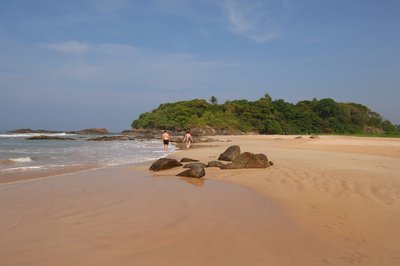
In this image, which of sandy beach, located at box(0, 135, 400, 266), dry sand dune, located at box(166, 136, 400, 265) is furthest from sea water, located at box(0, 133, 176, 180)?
dry sand dune, located at box(166, 136, 400, 265)

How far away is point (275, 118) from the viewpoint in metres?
82.1

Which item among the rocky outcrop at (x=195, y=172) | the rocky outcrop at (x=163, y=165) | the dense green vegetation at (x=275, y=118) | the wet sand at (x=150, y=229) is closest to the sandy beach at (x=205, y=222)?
the wet sand at (x=150, y=229)

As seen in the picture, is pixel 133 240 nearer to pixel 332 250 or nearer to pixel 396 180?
pixel 332 250

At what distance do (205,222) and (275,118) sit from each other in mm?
79981

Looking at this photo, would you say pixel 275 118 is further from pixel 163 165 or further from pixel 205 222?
pixel 205 222

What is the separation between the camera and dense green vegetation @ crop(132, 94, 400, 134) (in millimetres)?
79312

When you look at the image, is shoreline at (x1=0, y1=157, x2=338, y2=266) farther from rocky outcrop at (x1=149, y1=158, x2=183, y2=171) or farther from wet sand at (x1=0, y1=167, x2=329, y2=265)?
rocky outcrop at (x1=149, y1=158, x2=183, y2=171)

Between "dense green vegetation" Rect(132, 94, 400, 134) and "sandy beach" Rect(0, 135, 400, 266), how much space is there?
67317mm

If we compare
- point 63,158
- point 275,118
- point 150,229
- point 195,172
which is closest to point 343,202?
point 150,229

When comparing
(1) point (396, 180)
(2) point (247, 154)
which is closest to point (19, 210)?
→ (2) point (247, 154)

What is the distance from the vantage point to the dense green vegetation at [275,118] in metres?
79.3

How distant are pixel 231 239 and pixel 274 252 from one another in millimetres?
600

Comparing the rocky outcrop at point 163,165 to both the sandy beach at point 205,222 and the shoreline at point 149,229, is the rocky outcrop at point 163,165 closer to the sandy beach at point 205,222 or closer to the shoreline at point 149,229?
the sandy beach at point 205,222

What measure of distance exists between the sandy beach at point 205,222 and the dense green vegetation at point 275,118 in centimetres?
6732
